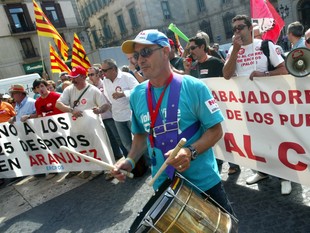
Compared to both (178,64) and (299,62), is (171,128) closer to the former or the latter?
(299,62)

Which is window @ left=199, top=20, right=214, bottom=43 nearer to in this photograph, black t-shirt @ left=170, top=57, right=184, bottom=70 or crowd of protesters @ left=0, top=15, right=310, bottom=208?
crowd of protesters @ left=0, top=15, right=310, bottom=208

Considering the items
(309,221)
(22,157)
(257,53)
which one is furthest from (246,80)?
(22,157)

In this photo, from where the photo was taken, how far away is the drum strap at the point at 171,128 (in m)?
1.91

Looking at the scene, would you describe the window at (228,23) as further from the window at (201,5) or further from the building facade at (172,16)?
the window at (201,5)

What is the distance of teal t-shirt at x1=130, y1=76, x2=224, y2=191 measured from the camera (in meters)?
1.91

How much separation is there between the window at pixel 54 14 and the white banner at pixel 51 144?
30200mm

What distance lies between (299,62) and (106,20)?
46.0 m

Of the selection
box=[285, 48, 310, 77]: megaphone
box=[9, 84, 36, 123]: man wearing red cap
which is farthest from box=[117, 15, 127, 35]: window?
box=[285, 48, 310, 77]: megaphone

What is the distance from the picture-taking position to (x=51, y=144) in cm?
524

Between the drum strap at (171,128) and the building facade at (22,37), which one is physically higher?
the building facade at (22,37)

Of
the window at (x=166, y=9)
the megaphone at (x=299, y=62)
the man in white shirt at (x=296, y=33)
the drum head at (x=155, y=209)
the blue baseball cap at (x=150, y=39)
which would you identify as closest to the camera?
the drum head at (x=155, y=209)

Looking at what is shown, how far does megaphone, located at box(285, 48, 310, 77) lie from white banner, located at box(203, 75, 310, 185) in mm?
97

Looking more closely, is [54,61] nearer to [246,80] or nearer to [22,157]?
[22,157]

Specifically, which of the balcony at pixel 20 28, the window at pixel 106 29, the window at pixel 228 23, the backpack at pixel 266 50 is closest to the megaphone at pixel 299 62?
the backpack at pixel 266 50
